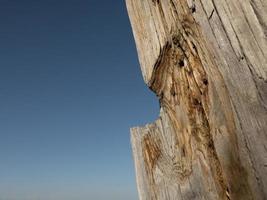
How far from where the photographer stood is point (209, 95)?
1405mm

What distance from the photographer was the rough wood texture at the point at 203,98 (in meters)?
1.18

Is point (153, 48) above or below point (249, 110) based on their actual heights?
above

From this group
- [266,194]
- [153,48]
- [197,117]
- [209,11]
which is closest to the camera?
[266,194]

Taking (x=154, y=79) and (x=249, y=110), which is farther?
(x=154, y=79)

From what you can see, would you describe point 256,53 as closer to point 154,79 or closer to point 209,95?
point 209,95

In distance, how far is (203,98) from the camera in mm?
1458

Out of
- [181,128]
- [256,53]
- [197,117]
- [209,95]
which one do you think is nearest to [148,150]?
[181,128]

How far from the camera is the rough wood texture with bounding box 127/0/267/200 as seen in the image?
1.18 metres

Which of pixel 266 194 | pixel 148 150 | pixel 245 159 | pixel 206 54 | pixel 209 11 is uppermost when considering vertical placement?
pixel 209 11

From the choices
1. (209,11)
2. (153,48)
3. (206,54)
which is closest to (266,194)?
(206,54)

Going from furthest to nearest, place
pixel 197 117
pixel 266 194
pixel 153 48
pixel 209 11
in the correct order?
1. pixel 153 48
2. pixel 197 117
3. pixel 209 11
4. pixel 266 194

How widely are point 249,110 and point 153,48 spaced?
69cm

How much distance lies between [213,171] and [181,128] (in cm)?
26

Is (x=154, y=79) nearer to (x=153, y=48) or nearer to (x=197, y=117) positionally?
(x=153, y=48)
